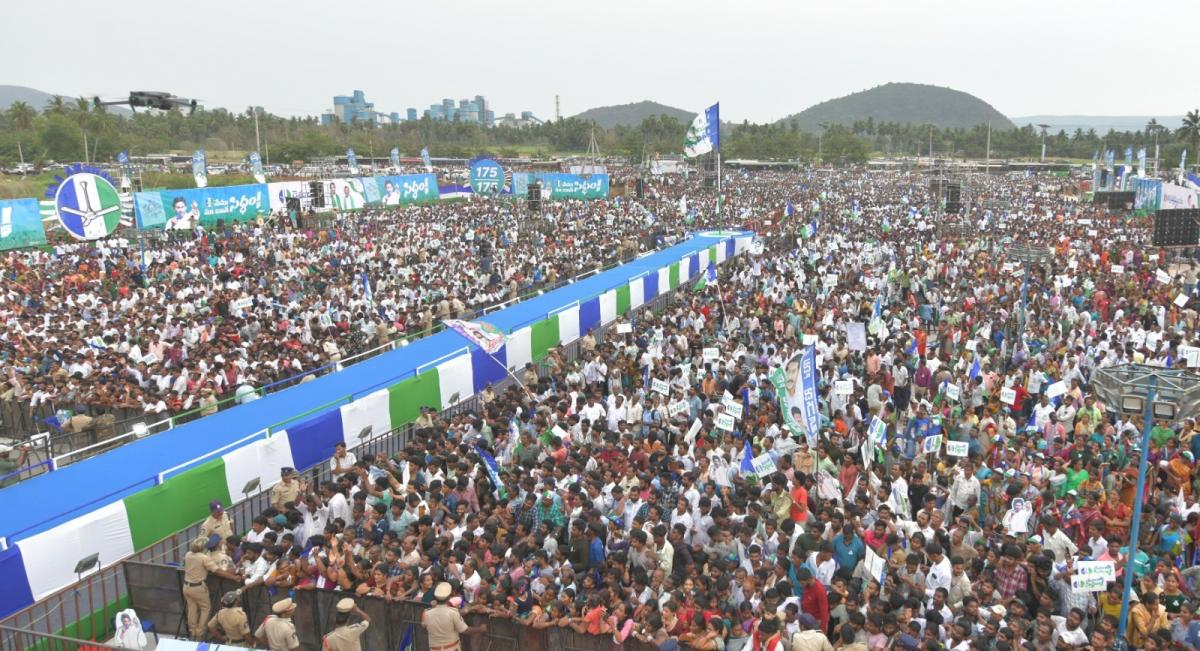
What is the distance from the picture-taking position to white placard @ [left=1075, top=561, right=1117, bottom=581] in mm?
6828

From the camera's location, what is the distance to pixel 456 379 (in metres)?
15.0

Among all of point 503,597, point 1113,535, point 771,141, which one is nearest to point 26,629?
point 503,597

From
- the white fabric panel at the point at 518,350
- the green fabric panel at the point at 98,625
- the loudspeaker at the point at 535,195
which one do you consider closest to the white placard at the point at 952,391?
the white fabric panel at the point at 518,350

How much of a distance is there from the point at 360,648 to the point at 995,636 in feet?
17.2

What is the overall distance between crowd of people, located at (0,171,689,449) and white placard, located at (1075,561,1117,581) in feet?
39.6

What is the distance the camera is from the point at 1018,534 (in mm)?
8250

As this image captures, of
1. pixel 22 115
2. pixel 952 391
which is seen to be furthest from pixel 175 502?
pixel 22 115

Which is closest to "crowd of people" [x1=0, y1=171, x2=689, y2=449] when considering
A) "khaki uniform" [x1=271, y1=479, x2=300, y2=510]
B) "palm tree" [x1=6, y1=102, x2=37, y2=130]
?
"khaki uniform" [x1=271, y1=479, x2=300, y2=510]

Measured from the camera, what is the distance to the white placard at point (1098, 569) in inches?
269

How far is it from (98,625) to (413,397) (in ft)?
20.1

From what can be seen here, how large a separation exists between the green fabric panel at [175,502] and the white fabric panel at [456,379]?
15.4ft

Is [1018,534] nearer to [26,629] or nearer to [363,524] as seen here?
[363,524]

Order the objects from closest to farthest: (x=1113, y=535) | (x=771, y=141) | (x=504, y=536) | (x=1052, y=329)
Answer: (x=1113, y=535) < (x=504, y=536) < (x=1052, y=329) < (x=771, y=141)

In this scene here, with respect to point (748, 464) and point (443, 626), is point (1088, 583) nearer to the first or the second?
point (748, 464)
